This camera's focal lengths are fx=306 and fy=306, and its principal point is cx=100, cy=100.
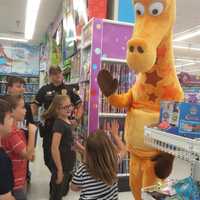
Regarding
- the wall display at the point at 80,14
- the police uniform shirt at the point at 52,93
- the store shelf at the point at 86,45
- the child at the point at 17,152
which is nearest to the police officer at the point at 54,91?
the police uniform shirt at the point at 52,93

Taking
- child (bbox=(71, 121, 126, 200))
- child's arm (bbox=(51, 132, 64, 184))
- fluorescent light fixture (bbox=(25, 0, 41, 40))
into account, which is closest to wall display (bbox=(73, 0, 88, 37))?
child's arm (bbox=(51, 132, 64, 184))

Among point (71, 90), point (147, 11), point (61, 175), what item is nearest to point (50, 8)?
point (71, 90)

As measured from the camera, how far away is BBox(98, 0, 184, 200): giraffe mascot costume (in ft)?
5.24

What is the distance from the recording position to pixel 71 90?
3.92 m

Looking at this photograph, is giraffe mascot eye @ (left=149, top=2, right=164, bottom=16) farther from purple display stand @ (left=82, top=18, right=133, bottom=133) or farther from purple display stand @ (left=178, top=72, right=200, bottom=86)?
purple display stand @ (left=82, top=18, right=133, bottom=133)

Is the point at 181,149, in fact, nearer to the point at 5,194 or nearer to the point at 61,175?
the point at 5,194

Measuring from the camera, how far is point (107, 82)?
6.36 feet

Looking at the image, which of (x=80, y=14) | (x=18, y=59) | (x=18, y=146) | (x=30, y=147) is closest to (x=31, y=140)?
(x=30, y=147)

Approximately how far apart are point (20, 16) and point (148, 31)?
8.18 m

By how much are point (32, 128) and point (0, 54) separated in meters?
10.4

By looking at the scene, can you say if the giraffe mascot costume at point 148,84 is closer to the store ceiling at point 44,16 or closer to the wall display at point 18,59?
the store ceiling at point 44,16

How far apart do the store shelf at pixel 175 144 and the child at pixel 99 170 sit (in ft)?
1.71

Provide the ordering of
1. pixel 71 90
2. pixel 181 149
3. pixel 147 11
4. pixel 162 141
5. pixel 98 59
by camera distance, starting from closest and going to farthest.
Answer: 1. pixel 181 149
2. pixel 162 141
3. pixel 147 11
4. pixel 98 59
5. pixel 71 90

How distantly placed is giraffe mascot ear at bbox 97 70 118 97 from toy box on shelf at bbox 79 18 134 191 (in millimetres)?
1244
